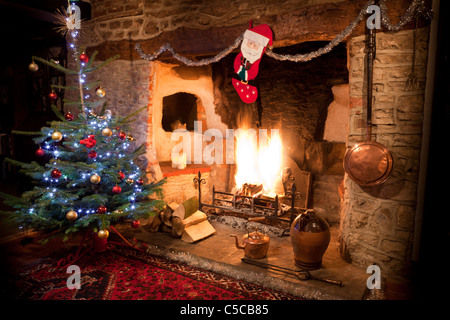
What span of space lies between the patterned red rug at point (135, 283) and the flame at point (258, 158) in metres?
2.21

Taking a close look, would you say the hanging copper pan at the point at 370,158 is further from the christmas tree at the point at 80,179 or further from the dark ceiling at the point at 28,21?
the dark ceiling at the point at 28,21

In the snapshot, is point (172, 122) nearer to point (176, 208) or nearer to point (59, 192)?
point (176, 208)

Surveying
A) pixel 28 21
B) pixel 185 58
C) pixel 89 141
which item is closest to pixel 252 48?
pixel 185 58

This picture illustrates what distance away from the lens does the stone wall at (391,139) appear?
276 centimetres

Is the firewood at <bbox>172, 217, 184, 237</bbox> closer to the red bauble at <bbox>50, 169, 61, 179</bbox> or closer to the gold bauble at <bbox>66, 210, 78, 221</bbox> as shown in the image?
the gold bauble at <bbox>66, 210, 78, 221</bbox>

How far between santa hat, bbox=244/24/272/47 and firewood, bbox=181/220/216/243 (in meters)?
2.38

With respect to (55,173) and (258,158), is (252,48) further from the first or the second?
(55,173)

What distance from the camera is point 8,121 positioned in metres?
7.14

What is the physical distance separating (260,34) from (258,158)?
87.3 inches

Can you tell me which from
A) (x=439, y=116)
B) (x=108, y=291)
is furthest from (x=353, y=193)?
(x=108, y=291)

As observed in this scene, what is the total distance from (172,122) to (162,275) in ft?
12.0

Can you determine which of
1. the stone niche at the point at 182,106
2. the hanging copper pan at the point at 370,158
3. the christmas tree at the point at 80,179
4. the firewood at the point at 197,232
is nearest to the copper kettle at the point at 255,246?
the firewood at the point at 197,232
